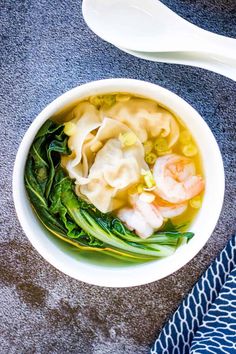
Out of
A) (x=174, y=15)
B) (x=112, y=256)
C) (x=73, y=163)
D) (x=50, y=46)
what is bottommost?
(x=112, y=256)

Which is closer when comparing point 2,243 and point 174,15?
point 174,15

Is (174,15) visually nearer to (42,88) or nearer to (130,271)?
(42,88)

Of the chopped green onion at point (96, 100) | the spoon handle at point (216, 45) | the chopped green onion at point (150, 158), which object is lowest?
the chopped green onion at point (150, 158)

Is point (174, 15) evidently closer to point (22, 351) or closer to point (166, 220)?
point (166, 220)

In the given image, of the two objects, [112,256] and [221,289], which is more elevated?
[112,256]

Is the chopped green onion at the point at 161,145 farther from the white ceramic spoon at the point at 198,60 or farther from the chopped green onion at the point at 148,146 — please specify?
the white ceramic spoon at the point at 198,60

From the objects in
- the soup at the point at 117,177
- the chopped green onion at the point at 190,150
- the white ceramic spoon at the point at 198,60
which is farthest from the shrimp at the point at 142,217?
the white ceramic spoon at the point at 198,60

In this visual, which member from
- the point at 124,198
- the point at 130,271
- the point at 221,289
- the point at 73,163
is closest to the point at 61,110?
the point at 73,163
